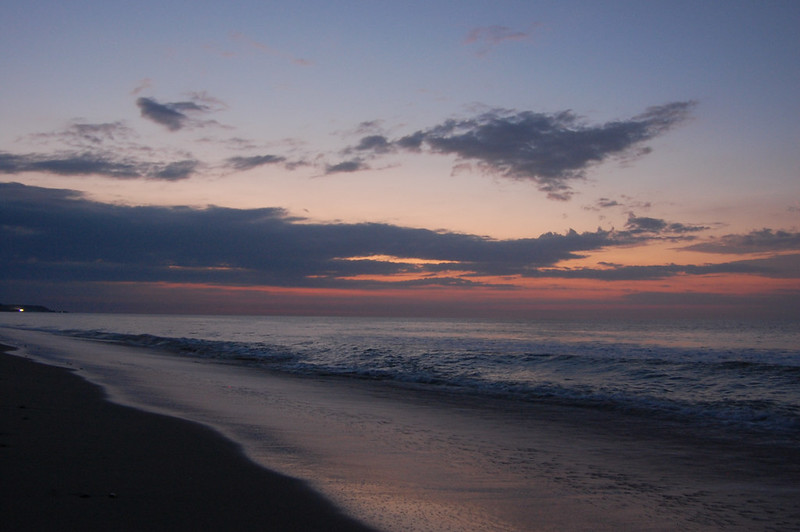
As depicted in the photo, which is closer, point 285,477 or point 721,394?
point 285,477

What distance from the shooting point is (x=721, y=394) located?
16094 millimetres

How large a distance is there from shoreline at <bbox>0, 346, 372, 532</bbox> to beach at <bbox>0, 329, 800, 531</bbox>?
26 mm

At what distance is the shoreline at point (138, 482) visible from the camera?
185 inches

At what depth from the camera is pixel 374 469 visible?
6.99m

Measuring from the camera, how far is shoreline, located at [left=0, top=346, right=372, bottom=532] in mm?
4699

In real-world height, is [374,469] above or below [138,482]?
below

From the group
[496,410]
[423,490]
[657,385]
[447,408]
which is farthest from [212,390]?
[657,385]

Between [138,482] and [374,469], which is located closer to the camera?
[138,482]

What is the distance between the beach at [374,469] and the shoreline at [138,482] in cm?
3

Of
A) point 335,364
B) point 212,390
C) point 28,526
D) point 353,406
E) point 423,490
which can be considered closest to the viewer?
point 28,526

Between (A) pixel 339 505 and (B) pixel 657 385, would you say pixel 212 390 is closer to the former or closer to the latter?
(A) pixel 339 505

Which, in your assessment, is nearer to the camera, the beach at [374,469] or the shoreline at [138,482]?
the shoreline at [138,482]

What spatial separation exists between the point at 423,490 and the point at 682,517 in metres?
2.63

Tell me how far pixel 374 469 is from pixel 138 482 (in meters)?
2.71
